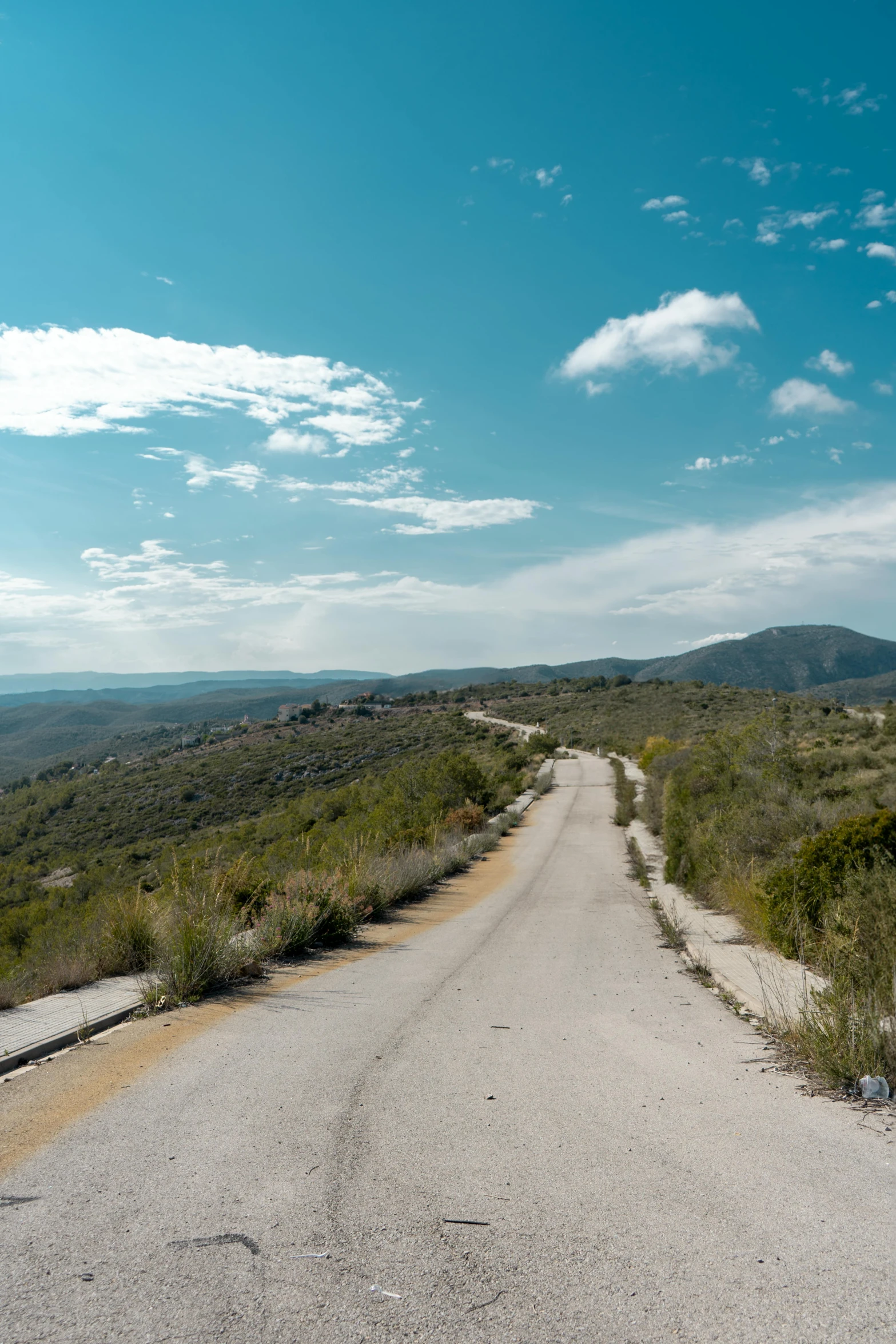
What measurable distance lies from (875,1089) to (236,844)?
31.4 metres

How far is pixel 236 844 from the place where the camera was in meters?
33.5

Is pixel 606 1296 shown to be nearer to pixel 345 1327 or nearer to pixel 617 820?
pixel 345 1327

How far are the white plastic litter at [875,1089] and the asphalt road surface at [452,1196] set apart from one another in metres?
0.26

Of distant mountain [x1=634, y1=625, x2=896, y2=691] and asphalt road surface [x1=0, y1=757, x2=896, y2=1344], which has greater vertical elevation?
distant mountain [x1=634, y1=625, x2=896, y2=691]

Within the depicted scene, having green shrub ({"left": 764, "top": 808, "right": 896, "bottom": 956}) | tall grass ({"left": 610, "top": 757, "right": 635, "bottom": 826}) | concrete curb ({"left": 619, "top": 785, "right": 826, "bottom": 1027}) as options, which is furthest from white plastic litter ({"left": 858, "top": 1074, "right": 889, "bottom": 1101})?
tall grass ({"left": 610, "top": 757, "right": 635, "bottom": 826})

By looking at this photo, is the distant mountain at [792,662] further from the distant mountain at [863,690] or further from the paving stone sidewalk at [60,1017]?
the paving stone sidewalk at [60,1017]

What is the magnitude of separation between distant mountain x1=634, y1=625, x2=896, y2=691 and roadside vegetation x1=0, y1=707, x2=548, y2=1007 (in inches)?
4454

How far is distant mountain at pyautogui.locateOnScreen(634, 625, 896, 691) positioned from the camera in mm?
175000

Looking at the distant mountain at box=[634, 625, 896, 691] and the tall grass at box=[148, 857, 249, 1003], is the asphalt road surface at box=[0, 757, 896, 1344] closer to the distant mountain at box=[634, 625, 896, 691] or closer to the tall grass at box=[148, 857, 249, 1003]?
the tall grass at box=[148, 857, 249, 1003]

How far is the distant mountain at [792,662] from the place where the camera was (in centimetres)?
17500

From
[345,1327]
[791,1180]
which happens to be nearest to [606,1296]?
[345,1327]

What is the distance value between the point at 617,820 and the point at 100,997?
24.4 m

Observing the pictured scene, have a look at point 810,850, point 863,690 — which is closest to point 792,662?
point 863,690

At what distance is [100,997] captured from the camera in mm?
6754
